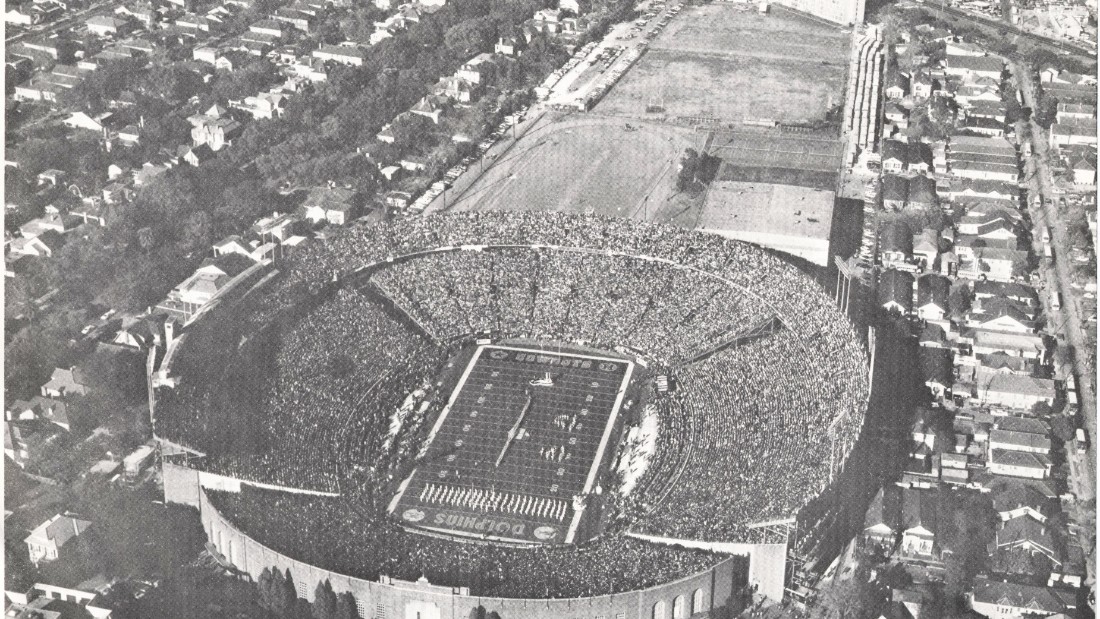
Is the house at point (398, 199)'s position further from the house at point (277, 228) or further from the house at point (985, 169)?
the house at point (985, 169)

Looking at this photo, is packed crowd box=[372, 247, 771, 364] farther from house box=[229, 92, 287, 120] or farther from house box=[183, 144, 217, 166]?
house box=[229, 92, 287, 120]

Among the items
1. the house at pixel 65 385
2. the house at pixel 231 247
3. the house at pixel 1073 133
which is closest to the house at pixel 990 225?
the house at pixel 1073 133

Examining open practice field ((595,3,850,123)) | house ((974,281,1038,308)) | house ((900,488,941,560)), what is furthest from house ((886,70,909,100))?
house ((900,488,941,560))

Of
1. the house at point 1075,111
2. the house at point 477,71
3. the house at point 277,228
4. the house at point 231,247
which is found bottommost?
the house at point 277,228

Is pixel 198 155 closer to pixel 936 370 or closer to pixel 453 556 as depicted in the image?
pixel 453 556

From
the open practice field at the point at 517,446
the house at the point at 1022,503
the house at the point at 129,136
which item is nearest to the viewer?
the house at the point at 1022,503

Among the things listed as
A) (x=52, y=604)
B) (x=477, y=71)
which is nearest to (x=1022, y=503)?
(x=52, y=604)

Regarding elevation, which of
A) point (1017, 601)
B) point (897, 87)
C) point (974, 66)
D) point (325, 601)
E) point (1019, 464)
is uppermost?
point (974, 66)
